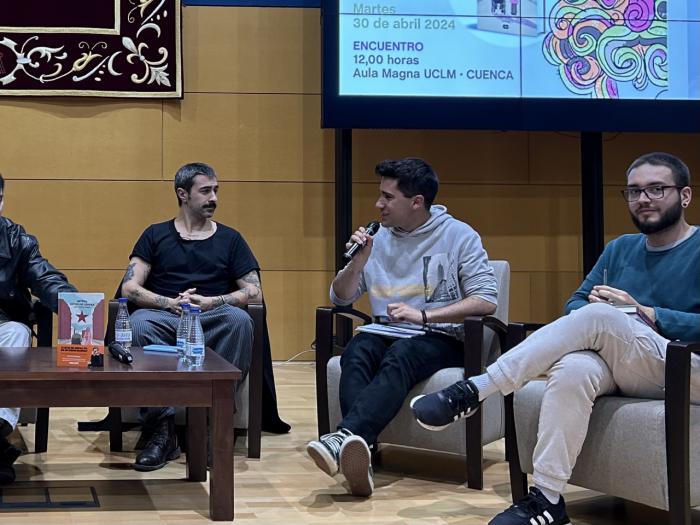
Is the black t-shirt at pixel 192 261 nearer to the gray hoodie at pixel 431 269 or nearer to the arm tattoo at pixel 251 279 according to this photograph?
the arm tattoo at pixel 251 279

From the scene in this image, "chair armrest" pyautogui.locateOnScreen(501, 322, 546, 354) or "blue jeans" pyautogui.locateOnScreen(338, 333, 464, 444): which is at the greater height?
"chair armrest" pyautogui.locateOnScreen(501, 322, 546, 354)

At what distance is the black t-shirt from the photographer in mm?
4121

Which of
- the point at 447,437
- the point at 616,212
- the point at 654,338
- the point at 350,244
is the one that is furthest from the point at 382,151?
the point at 654,338

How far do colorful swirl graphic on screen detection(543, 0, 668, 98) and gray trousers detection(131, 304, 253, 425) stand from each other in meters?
2.94

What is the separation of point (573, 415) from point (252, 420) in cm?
152

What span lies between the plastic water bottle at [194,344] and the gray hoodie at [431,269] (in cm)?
75

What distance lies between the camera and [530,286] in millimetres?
6723

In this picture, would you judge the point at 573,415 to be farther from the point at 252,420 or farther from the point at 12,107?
the point at 12,107

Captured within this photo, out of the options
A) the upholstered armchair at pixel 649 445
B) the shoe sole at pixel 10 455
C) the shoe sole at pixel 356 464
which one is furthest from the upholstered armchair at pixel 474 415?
the shoe sole at pixel 10 455

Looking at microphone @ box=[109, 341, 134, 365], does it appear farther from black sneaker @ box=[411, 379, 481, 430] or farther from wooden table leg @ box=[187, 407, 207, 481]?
black sneaker @ box=[411, 379, 481, 430]

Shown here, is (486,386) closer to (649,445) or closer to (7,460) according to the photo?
(649,445)

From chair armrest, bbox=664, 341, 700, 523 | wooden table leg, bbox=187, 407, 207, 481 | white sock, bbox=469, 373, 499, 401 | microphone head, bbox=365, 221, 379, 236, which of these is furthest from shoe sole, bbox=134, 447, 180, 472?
chair armrest, bbox=664, 341, 700, 523

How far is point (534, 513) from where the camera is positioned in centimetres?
259

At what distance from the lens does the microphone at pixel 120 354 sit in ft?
9.79
